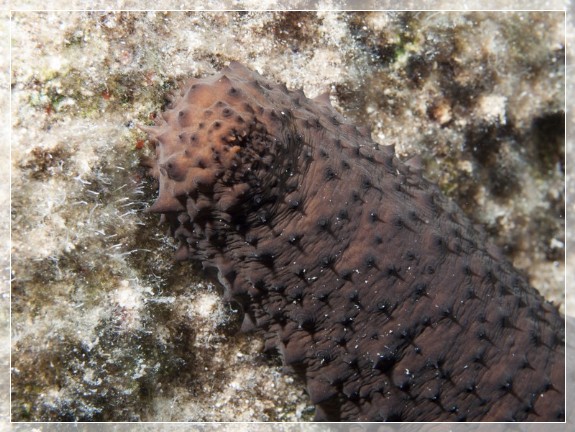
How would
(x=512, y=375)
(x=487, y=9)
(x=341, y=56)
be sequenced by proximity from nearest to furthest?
1. (x=512, y=375)
2. (x=341, y=56)
3. (x=487, y=9)

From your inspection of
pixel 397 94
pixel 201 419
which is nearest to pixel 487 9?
pixel 397 94

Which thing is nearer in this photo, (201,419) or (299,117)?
(299,117)

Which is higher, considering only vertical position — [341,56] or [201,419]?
[341,56]

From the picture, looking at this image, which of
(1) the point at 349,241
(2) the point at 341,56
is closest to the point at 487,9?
(2) the point at 341,56

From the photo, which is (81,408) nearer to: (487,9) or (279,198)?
(279,198)

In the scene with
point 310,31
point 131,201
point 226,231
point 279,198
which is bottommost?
point 131,201

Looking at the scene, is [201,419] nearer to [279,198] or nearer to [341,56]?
[279,198]

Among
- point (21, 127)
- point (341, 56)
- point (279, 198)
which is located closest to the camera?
point (279, 198)
